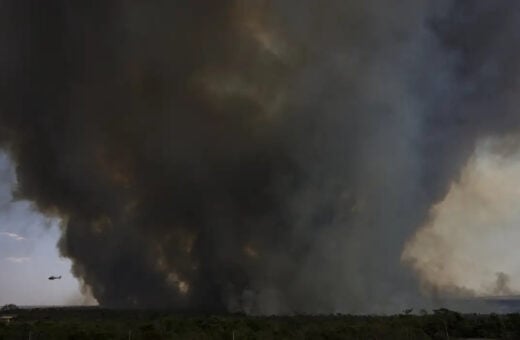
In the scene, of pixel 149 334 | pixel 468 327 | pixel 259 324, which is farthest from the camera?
pixel 259 324

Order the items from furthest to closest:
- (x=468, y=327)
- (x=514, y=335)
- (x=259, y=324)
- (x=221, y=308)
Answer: (x=221, y=308)
(x=259, y=324)
(x=468, y=327)
(x=514, y=335)

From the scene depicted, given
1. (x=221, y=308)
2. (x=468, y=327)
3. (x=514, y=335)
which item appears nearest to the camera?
(x=514, y=335)

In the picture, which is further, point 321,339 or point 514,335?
point 514,335

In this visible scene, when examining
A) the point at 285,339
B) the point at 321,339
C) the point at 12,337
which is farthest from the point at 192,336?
the point at 12,337

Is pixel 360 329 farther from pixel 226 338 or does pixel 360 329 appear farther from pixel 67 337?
pixel 67 337

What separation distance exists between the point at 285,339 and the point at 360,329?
12692mm

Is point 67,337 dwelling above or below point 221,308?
below

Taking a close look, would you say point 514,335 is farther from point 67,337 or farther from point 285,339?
point 67,337

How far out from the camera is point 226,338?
171 feet

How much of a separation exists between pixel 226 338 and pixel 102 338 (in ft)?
Answer: 40.6

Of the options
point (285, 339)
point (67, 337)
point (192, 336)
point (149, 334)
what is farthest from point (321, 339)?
point (67, 337)

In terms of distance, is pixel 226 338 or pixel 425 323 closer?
pixel 226 338

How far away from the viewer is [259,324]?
69.1m

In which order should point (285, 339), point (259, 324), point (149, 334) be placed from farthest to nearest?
1. point (259, 324)
2. point (149, 334)
3. point (285, 339)
